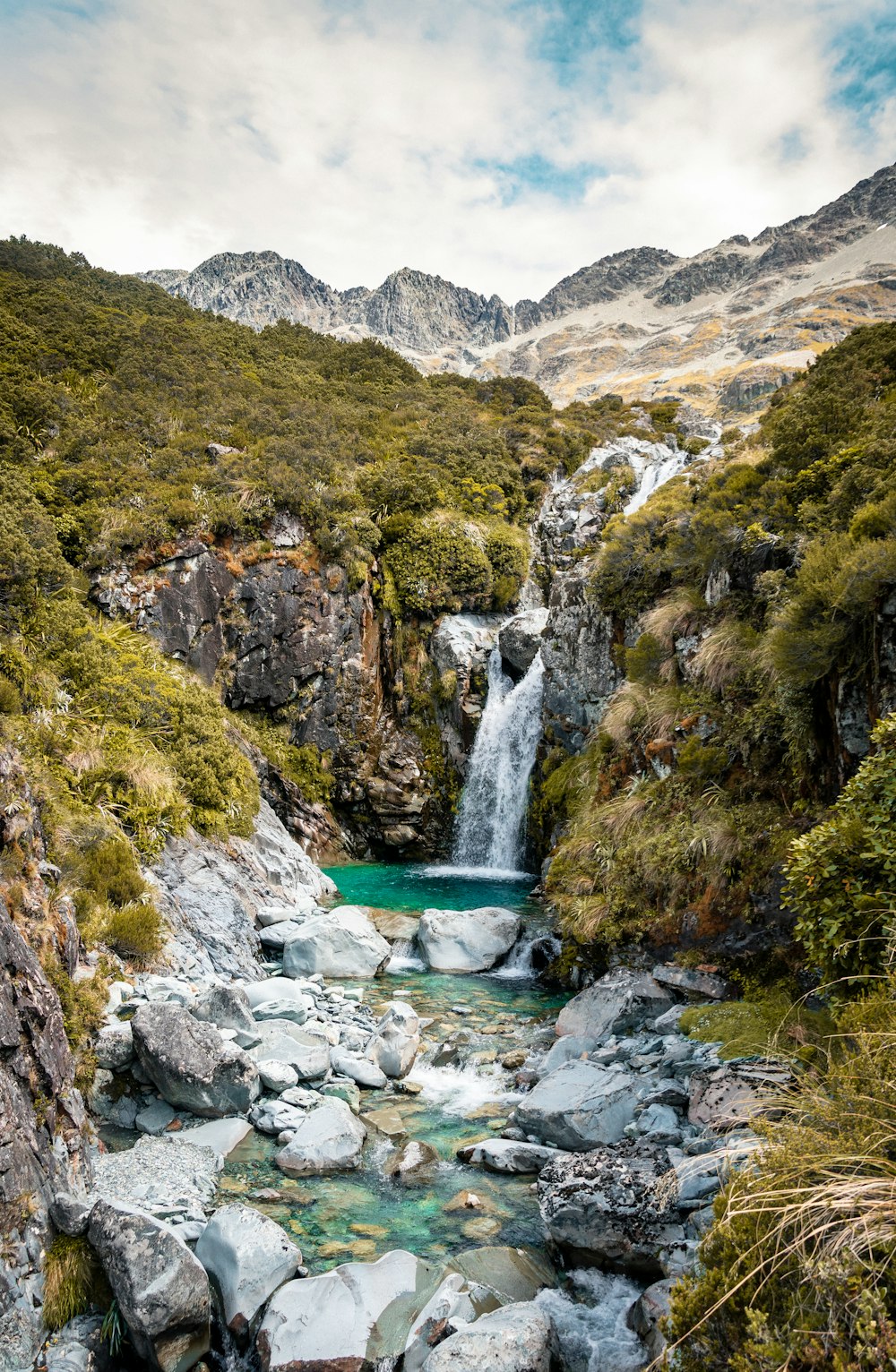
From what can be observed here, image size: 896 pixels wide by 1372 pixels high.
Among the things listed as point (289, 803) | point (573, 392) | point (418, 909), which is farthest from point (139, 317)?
point (573, 392)

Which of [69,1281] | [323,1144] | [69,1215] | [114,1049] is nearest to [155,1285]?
[69,1281]

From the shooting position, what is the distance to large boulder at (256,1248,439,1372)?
4324mm

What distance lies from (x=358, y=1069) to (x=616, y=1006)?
3.27m

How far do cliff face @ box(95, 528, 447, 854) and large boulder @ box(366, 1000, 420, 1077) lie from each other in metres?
12.2

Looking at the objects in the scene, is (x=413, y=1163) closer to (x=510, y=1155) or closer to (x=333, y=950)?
(x=510, y=1155)

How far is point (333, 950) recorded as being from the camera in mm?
11773

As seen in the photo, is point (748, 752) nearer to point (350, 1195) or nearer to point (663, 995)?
point (663, 995)

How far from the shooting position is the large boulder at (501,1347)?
13.4 ft

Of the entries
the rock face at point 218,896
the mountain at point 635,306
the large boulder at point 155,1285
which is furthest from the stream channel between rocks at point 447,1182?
the mountain at point 635,306

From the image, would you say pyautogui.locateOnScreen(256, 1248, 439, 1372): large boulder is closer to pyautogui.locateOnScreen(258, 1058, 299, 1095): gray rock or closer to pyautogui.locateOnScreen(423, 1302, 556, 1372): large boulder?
pyautogui.locateOnScreen(423, 1302, 556, 1372): large boulder

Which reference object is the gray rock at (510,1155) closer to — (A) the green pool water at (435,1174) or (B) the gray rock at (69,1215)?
(A) the green pool water at (435,1174)

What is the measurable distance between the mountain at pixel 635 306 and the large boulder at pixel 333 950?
70.2 metres

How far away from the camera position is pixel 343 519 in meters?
23.8

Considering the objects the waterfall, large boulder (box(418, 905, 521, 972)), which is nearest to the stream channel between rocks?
large boulder (box(418, 905, 521, 972))
